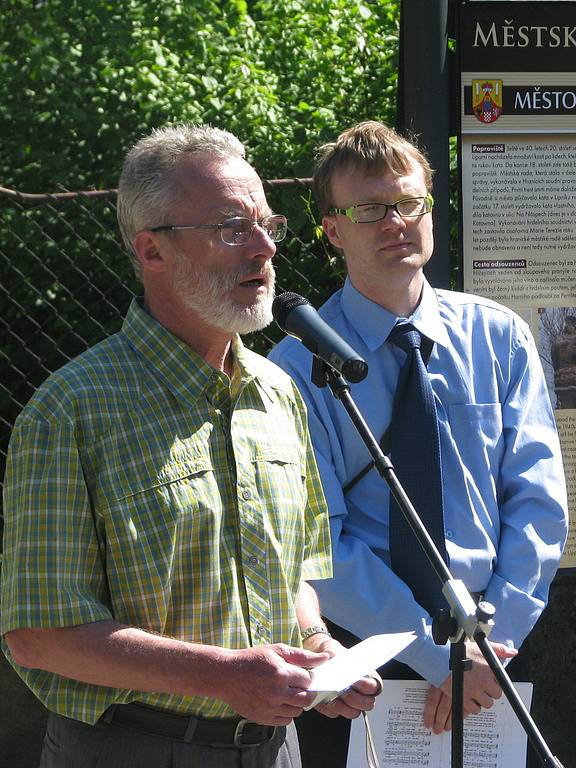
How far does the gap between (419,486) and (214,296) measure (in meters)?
0.97

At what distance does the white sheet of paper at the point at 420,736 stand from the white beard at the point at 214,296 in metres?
1.19

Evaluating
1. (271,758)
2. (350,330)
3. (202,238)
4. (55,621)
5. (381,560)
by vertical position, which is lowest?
(271,758)

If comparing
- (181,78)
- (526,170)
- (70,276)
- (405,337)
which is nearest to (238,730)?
(405,337)

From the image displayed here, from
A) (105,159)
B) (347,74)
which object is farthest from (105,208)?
(347,74)

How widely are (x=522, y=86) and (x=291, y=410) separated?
1.79m

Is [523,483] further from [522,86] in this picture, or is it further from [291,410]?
[522,86]

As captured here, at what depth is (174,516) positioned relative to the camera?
92.4 inches

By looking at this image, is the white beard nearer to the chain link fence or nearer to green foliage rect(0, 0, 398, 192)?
the chain link fence

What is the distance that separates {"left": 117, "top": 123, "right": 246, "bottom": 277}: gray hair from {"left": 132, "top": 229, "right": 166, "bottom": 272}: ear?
21 millimetres

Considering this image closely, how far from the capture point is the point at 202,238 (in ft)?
8.39

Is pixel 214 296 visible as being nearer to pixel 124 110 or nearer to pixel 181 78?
pixel 181 78

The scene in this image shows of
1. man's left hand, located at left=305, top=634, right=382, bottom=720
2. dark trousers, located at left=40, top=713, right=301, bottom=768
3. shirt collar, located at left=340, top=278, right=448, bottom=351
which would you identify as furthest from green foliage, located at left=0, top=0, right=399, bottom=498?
dark trousers, located at left=40, top=713, right=301, bottom=768

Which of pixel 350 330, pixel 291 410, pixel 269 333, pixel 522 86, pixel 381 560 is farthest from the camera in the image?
pixel 269 333

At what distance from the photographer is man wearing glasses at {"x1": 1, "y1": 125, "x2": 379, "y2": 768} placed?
2.22 meters
